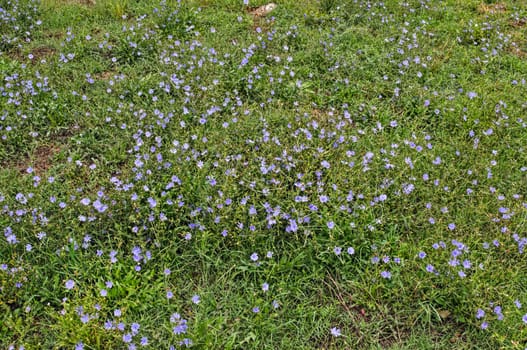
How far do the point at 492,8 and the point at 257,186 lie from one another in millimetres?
4639

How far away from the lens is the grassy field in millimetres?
2822

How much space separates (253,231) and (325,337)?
0.86 metres

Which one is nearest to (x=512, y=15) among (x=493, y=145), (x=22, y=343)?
(x=493, y=145)

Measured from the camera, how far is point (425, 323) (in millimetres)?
2863

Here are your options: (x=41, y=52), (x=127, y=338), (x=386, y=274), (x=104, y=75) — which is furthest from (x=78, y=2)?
(x=386, y=274)

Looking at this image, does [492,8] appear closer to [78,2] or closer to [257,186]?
[257,186]

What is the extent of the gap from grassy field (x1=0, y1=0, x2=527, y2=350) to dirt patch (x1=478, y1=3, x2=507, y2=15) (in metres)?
0.78

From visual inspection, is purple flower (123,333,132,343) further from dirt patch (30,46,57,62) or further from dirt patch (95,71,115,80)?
dirt patch (30,46,57,62)

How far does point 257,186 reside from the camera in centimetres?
340

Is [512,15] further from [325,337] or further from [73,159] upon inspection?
[73,159]

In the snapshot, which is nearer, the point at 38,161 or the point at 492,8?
the point at 38,161

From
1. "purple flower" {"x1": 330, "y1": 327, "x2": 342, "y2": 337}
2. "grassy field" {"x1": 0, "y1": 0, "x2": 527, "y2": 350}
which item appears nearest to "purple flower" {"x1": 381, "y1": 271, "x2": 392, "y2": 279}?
"grassy field" {"x1": 0, "y1": 0, "x2": 527, "y2": 350}

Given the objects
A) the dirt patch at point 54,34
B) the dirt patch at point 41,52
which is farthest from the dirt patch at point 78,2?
the dirt patch at point 41,52

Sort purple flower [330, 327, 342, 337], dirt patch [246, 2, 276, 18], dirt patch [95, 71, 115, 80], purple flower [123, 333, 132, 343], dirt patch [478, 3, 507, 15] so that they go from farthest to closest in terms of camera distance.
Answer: dirt patch [478, 3, 507, 15], dirt patch [246, 2, 276, 18], dirt patch [95, 71, 115, 80], purple flower [330, 327, 342, 337], purple flower [123, 333, 132, 343]
